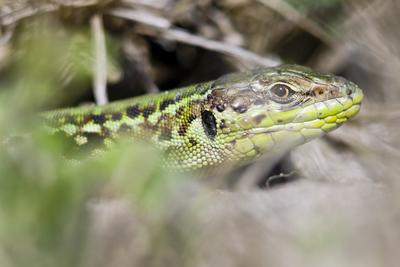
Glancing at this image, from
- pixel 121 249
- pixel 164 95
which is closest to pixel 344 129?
pixel 164 95

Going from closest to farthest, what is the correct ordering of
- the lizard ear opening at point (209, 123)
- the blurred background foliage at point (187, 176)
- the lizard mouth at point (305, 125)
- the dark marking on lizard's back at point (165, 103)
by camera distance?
the blurred background foliage at point (187, 176)
the lizard mouth at point (305, 125)
the lizard ear opening at point (209, 123)
the dark marking on lizard's back at point (165, 103)

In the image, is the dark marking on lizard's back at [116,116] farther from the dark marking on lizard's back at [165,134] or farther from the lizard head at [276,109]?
the lizard head at [276,109]

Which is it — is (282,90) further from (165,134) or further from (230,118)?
(165,134)

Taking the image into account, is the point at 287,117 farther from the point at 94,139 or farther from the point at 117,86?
the point at 117,86

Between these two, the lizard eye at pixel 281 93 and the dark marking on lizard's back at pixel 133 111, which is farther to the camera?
the dark marking on lizard's back at pixel 133 111

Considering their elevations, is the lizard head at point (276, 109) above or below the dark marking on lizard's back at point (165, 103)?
below

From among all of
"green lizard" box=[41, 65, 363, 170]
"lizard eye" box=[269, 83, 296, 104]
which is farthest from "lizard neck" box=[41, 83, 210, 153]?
"lizard eye" box=[269, 83, 296, 104]

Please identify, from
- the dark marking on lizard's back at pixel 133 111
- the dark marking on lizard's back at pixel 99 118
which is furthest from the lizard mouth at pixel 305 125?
the dark marking on lizard's back at pixel 99 118

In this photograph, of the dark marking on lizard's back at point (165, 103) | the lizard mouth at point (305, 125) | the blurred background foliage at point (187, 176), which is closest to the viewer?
the blurred background foliage at point (187, 176)
